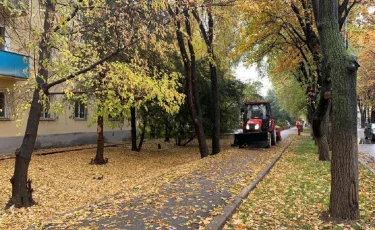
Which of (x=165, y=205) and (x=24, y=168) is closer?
(x=165, y=205)

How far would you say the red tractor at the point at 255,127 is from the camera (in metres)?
20.5

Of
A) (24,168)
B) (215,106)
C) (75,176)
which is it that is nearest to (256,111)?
(215,106)

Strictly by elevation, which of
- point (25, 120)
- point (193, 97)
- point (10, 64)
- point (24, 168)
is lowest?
point (24, 168)

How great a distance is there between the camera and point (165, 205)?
22.2 ft

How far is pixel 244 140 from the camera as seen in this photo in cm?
2078

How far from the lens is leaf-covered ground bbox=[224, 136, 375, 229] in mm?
5844

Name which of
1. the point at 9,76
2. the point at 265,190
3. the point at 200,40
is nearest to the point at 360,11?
the point at 200,40

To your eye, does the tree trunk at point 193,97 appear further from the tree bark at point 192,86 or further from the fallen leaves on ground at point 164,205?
the fallen leaves on ground at point 164,205

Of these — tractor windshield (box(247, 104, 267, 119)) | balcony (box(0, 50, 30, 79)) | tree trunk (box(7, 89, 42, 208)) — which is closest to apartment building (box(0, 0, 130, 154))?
balcony (box(0, 50, 30, 79))

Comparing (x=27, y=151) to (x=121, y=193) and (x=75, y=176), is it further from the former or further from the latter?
(x=75, y=176)

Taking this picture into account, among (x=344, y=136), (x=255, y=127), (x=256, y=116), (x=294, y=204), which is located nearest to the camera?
(x=344, y=136)

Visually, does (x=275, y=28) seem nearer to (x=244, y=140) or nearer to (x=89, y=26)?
(x=244, y=140)

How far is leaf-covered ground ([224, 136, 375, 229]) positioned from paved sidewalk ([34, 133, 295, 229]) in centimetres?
49

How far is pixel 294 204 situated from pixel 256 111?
15305 mm
